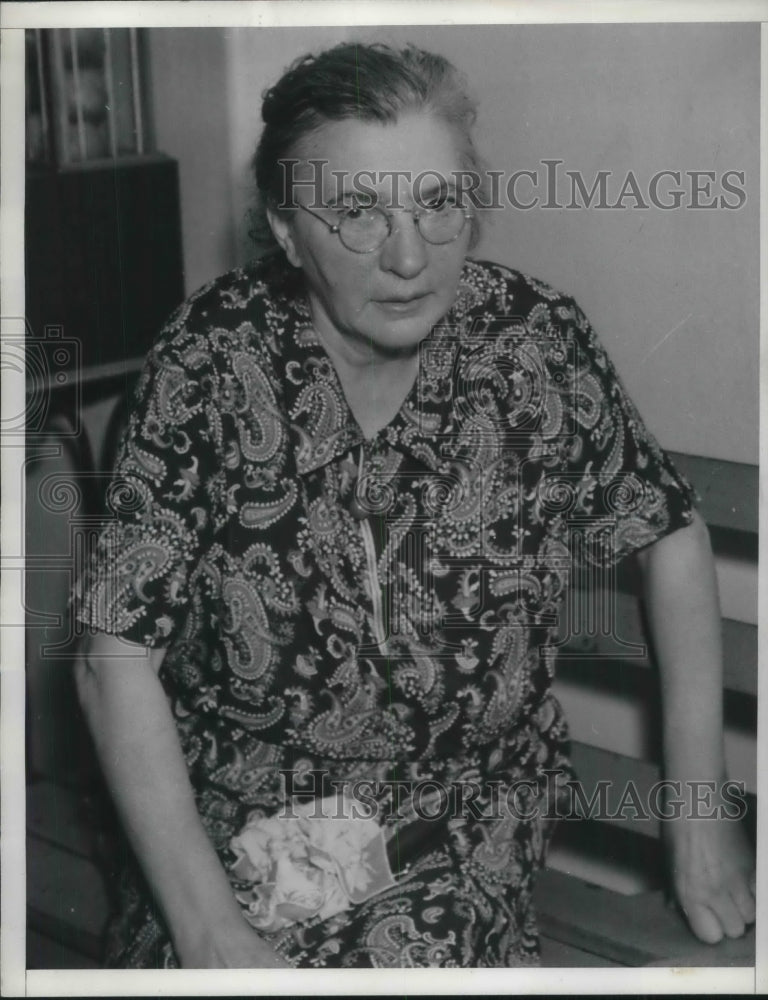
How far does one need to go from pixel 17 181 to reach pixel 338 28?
359mm

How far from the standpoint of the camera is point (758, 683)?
1343mm

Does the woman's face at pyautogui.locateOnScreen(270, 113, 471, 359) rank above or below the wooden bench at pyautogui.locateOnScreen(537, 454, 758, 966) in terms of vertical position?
above

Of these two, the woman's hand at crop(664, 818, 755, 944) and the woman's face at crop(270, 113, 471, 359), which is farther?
the woman's hand at crop(664, 818, 755, 944)

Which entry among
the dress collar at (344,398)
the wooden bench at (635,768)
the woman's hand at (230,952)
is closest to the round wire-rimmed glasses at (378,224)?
the dress collar at (344,398)

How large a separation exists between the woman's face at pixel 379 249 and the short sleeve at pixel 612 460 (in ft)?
0.59

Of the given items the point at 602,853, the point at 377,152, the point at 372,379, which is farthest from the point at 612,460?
the point at 602,853

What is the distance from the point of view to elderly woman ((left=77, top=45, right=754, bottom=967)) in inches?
48.3

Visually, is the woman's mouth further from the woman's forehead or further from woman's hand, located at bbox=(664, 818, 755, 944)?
woman's hand, located at bbox=(664, 818, 755, 944)

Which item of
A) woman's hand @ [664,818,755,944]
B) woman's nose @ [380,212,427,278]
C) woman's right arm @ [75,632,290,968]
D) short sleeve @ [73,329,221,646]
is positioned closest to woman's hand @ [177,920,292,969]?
woman's right arm @ [75,632,290,968]

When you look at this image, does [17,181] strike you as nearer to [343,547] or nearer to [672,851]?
[343,547]

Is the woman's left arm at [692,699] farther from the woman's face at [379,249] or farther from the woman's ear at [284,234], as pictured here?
the woman's ear at [284,234]

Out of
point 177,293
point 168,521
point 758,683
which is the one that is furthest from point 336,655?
point 177,293

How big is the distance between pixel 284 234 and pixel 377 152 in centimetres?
15

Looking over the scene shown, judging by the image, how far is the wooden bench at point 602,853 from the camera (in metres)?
1.33
